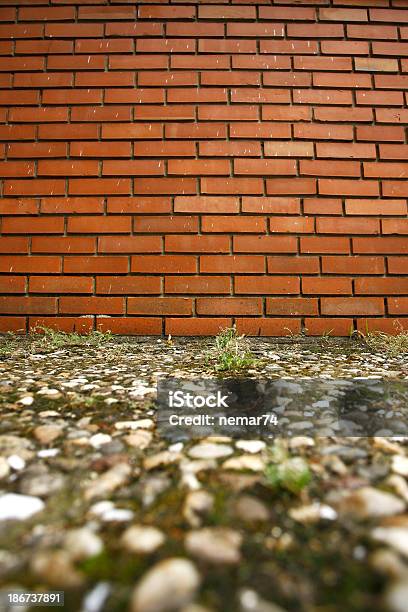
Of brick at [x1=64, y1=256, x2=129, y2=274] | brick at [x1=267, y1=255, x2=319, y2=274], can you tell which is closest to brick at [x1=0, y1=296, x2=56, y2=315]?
brick at [x1=64, y1=256, x2=129, y2=274]

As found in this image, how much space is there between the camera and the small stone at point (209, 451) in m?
0.93

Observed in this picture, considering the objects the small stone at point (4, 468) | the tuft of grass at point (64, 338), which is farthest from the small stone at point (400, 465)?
the tuft of grass at point (64, 338)

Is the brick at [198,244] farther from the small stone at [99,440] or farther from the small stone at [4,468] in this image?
the small stone at [4,468]

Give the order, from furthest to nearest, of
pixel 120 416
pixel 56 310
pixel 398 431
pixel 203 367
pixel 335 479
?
pixel 56 310 → pixel 203 367 → pixel 120 416 → pixel 398 431 → pixel 335 479

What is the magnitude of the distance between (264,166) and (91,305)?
1498 millimetres

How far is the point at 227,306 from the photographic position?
7.91 ft

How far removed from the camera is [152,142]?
8.14 ft

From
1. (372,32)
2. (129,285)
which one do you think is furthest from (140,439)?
(372,32)

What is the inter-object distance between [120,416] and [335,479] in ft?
2.22

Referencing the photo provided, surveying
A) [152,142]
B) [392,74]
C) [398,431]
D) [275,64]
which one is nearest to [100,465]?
[398,431]

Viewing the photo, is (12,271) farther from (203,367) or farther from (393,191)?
(393,191)

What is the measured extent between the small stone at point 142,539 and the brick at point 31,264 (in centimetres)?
206

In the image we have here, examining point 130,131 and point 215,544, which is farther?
point 130,131

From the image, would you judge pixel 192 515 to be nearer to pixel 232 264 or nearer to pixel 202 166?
pixel 232 264
